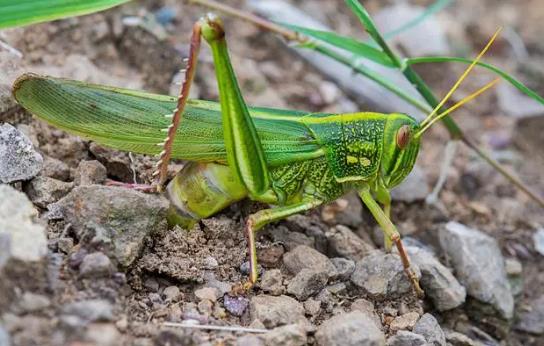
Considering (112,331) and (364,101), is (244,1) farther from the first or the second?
(112,331)

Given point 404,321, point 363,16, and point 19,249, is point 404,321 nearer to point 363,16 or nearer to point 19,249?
point 363,16

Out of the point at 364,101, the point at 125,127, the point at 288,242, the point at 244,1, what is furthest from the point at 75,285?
the point at 244,1

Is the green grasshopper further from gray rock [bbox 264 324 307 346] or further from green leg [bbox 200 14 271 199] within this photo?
gray rock [bbox 264 324 307 346]

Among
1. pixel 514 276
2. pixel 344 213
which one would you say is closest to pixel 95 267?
pixel 344 213

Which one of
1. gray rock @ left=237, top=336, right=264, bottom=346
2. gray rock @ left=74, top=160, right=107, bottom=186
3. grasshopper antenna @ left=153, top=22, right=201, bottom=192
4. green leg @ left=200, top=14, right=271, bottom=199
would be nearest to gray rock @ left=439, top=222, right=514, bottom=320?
green leg @ left=200, top=14, right=271, bottom=199

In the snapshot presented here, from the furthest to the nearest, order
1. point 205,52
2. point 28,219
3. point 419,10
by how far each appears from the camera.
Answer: point 419,10
point 205,52
point 28,219

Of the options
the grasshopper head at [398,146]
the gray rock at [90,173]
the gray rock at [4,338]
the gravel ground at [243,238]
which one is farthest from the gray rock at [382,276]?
the gray rock at [4,338]
